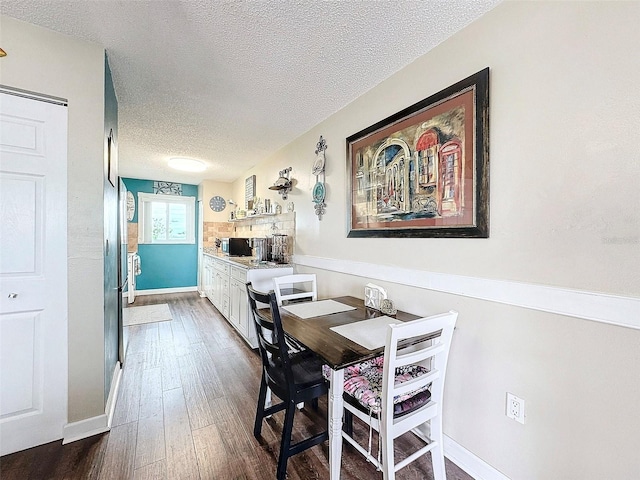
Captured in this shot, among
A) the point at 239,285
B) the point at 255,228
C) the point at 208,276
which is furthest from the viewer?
the point at 208,276

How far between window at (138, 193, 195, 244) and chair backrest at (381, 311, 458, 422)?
240 inches

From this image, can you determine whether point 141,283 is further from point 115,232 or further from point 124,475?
point 124,475

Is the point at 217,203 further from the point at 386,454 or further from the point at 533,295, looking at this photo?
the point at 533,295

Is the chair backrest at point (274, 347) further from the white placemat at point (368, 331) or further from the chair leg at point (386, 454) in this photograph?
the chair leg at point (386, 454)

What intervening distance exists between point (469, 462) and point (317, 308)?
1.21 m

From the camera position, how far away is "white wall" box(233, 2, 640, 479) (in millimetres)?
1025

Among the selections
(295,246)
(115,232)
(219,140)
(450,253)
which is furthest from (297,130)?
(450,253)

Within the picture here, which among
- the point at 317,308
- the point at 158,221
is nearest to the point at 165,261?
the point at 158,221

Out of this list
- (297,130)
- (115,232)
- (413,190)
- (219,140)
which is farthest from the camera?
(219,140)

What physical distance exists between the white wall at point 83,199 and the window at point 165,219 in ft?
15.1

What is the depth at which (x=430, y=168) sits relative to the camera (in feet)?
5.61

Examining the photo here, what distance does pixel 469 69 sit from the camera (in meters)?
Answer: 1.52

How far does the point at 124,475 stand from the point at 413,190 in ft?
→ 7.64

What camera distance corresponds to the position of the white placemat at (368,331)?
1368mm
